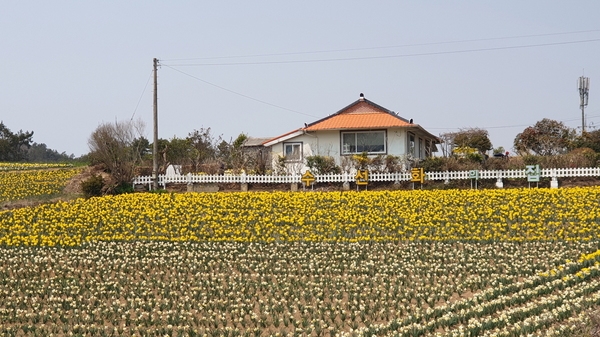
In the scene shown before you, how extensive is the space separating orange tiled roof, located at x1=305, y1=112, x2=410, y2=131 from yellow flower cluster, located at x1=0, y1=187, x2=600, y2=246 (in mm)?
6986

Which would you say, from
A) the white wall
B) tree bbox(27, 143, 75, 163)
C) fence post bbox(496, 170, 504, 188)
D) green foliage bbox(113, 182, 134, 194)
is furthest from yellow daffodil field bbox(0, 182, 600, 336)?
tree bbox(27, 143, 75, 163)

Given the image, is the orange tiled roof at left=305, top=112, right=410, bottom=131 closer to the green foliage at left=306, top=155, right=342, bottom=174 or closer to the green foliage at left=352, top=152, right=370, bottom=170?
the green foliage at left=352, top=152, right=370, bottom=170

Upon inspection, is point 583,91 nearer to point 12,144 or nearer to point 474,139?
point 474,139

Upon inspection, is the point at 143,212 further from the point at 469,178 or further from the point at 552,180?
the point at 552,180

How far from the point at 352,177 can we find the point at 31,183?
15907mm

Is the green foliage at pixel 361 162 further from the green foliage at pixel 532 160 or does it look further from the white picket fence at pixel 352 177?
the green foliage at pixel 532 160

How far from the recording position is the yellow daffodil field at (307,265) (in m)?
12.6

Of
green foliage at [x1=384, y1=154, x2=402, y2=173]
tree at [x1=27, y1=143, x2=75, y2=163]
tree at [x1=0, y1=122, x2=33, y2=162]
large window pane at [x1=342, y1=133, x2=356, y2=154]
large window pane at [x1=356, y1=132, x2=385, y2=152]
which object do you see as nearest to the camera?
green foliage at [x1=384, y1=154, x2=402, y2=173]

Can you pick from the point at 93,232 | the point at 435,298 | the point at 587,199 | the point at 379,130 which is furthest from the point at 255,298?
the point at 379,130

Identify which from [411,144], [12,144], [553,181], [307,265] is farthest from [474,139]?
[12,144]

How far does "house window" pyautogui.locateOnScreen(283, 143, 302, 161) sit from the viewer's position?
117 feet

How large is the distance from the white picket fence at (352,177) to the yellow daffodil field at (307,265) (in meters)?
3.61

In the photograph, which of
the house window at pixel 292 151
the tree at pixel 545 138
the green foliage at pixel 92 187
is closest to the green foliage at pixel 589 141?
the tree at pixel 545 138

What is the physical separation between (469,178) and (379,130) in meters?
5.43
